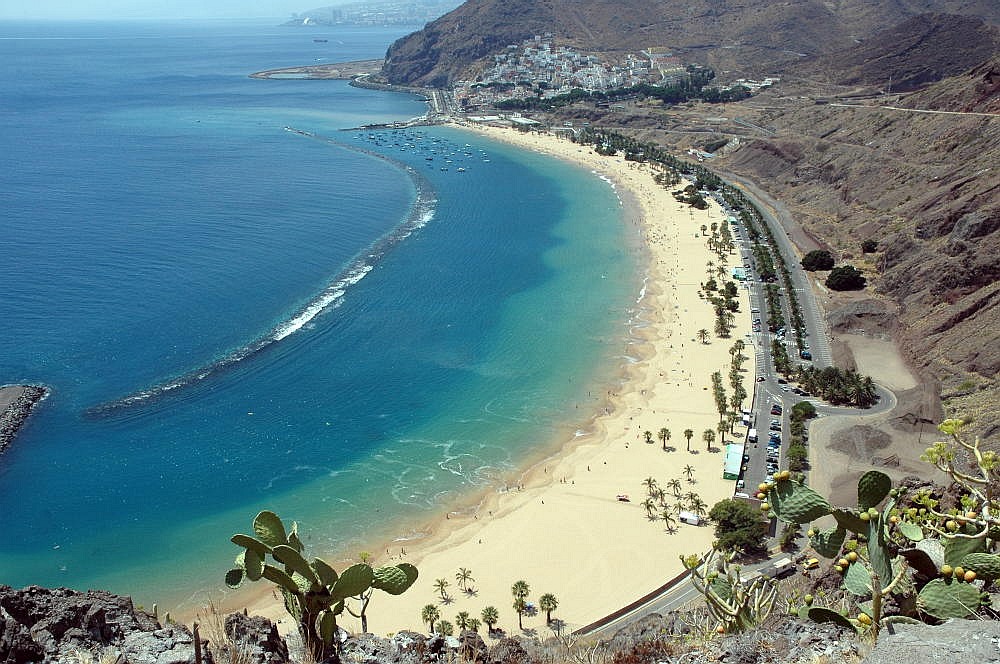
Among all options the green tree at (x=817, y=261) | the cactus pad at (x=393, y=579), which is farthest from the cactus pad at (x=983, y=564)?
the green tree at (x=817, y=261)

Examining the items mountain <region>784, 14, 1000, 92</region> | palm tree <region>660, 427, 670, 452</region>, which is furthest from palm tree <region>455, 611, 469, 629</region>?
mountain <region>784, 14, 1000, 92</region>

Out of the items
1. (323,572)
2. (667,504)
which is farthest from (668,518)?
(323,572)

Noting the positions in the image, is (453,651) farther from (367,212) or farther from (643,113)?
(643,113)

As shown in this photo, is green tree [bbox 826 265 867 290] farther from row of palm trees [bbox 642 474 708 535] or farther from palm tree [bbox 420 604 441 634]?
palm tree [bbox 420 604 441 634]

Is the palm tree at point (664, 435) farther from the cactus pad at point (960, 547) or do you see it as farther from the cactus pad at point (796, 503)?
the cactus pad at point (796, 503)

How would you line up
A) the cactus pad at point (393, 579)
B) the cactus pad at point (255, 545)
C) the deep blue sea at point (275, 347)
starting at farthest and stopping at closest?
1. the deep blue sea at point (275, 347)
2. the cactus pad at point (393, 579)
3. the cactus pad at point (255, 545)
